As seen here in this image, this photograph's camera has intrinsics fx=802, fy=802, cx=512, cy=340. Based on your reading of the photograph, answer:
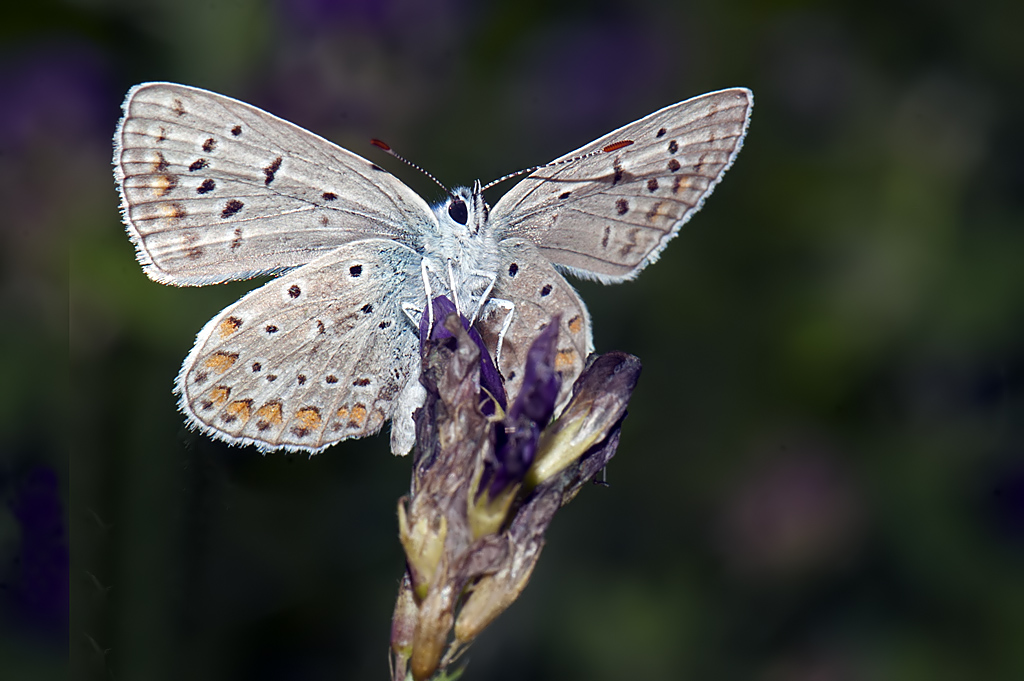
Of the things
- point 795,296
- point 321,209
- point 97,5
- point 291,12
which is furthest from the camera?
point 795,296

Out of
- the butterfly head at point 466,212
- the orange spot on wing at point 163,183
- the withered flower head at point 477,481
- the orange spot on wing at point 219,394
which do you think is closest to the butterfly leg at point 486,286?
the butterfly head at point 466,212

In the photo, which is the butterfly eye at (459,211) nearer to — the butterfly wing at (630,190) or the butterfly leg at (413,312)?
the butterfly wing at (630,190)

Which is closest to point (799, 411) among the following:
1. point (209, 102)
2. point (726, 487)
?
point (726, 487)

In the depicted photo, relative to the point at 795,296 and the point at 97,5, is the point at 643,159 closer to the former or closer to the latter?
the point at 795,296

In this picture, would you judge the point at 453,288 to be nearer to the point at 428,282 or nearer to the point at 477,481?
the point at 428,282

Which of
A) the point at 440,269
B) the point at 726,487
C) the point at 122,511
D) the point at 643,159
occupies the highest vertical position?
the point at 643,159

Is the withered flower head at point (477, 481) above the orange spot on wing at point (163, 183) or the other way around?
the other way around

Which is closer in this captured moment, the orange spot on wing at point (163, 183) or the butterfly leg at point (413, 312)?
the orange spot on wing at point (163, 183)

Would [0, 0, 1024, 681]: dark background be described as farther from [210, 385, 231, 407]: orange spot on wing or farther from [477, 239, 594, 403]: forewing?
[477, 239, 594, 403]: forewing
